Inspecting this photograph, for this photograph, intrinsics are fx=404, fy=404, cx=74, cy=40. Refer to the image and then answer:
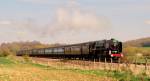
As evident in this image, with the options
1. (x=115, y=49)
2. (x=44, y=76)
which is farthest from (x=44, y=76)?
(x=115, y=49)

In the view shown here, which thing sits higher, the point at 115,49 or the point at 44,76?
the point at 115,49

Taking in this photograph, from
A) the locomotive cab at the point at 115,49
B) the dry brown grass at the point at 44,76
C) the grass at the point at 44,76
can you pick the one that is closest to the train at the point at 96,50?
the locomotive cab at the point at 115,49

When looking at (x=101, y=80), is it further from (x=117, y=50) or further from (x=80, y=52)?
(x=80, y=52)

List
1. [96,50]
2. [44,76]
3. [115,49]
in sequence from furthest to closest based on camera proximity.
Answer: [96,50], [115,49], [44,76]

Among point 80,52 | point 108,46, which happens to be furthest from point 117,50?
point 80,52

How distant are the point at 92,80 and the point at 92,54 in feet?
123

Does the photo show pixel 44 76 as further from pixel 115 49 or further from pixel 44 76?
pixel 115 49

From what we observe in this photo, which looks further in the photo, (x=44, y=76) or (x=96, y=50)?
(x=96, y=50)

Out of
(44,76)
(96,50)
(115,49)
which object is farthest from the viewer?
(96,50)

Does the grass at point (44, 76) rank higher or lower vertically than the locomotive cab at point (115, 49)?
lower

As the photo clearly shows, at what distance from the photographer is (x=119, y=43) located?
218 feet

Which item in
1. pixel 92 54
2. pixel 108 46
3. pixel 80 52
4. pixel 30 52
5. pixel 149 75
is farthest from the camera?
pixel 30 52

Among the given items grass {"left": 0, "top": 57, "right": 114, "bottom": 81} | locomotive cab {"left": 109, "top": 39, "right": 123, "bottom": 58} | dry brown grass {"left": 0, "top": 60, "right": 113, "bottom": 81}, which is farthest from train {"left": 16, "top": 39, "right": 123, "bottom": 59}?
dry brown grass {"left": 0, "top": 60, "right": 113, "bottom": 81}

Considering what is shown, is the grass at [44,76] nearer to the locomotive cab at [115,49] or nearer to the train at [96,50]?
the locomotive cab at [115,49]
